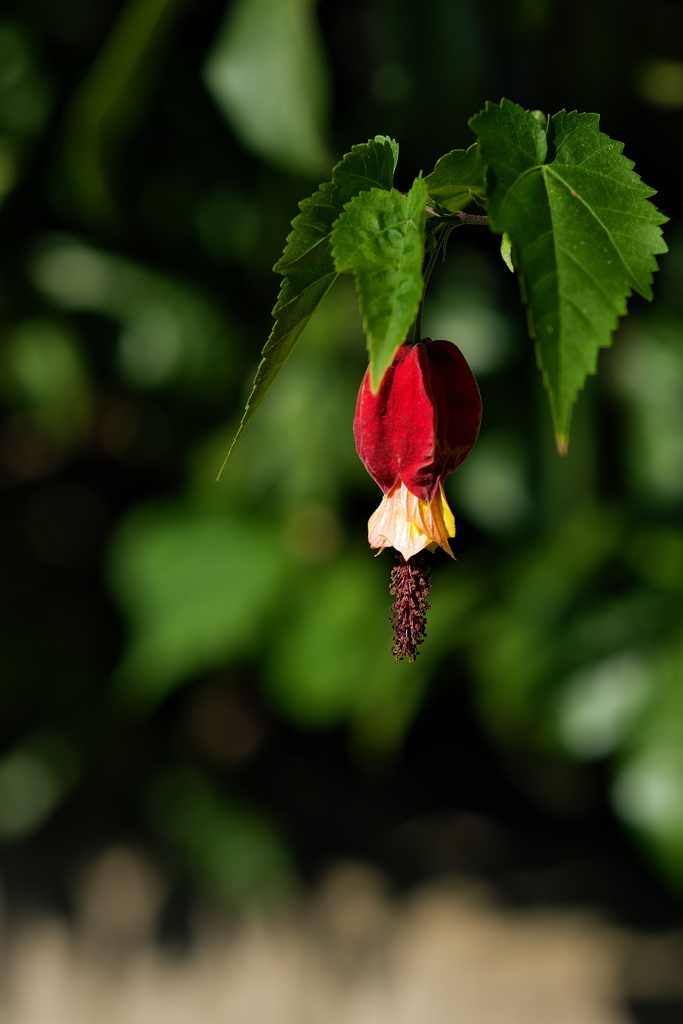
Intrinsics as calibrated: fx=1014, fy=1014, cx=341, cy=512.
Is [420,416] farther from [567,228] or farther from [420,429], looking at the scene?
[567,228]

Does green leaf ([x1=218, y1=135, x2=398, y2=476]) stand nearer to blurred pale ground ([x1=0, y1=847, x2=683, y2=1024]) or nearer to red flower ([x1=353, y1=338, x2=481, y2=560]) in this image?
red flower ([x1=353, y1=338, x2=481, y2=560])

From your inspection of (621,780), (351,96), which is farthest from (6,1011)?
(351,96)

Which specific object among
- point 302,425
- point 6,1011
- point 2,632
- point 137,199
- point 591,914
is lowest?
point 6,1011

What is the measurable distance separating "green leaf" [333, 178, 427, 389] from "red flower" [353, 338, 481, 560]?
8 centimetres

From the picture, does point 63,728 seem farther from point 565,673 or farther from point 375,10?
point 375,10

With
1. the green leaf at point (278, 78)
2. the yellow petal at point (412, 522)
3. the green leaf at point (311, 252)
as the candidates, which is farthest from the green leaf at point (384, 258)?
the green leaf at point (278, 78)

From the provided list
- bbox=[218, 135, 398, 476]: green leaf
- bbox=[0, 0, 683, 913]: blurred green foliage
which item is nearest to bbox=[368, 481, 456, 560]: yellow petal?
bbox=[218, 135, 398, 476]: green leaf

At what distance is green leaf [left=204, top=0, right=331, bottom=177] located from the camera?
1.37 m

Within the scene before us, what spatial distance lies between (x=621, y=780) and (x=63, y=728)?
937mm

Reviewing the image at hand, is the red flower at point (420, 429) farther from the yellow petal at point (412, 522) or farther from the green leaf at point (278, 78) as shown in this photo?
the green leaf at point (278, 78)

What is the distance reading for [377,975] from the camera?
1690 millimetres

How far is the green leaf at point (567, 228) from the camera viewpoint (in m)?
0.38

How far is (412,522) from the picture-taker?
505 mm

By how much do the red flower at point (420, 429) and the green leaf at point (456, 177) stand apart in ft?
0.22
